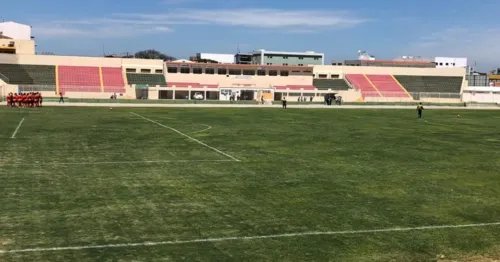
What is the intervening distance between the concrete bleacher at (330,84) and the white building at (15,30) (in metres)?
64.7

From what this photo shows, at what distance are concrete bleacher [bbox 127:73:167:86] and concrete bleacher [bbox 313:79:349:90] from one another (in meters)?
31.7

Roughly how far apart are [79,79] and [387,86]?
62192 millimetres

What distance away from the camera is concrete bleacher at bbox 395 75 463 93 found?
10994 cm

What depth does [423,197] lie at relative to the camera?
48.2 feet

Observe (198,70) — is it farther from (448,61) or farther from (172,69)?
(448,61)

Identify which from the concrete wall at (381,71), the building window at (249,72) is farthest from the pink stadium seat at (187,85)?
the concrete wall at (381,71)

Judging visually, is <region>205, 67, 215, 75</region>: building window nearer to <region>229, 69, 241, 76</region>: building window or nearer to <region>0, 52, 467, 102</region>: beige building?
<region>0, 52, 467, 102</region>: beige building

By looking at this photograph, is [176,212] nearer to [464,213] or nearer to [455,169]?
[464,213]

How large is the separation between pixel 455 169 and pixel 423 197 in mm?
5991

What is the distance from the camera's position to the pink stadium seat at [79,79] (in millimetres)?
84812

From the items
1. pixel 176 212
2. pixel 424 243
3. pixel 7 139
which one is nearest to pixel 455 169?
pixel 424 243

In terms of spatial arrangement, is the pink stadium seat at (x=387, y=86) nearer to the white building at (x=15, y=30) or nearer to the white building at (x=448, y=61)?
Result: the white building at (x=448, y=61)

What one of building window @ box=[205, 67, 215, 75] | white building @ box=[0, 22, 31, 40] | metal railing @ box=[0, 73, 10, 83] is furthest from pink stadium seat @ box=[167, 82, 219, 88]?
white building @ box=[0, 22, 31, 40]

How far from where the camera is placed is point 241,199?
1387cm
